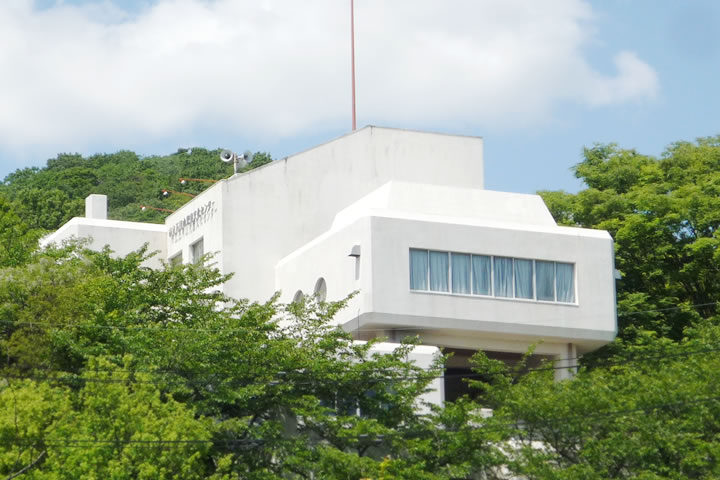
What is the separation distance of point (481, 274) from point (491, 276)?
13.6 inches

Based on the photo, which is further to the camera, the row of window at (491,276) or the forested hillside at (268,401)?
the row of window at (491,276)

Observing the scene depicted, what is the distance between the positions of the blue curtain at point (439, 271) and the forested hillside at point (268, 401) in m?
5.79

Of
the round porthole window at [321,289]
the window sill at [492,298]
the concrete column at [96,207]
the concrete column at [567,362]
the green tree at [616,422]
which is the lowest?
the green tree at [616,422]

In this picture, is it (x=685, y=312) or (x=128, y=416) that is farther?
(x=685, y=312)

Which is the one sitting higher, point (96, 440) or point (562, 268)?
point (562, 268)

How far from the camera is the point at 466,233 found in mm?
46562

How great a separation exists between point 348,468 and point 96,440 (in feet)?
20.2

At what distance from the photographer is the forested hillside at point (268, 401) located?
108ft

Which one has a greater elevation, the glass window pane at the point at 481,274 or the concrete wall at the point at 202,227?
the concrete wall at the point at 202,227

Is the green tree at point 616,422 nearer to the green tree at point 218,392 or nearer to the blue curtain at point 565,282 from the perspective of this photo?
the green tree at point 218,392

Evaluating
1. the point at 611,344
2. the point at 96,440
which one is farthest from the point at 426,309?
the point at 96,440

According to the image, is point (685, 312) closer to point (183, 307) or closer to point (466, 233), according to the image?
point (466, 233)

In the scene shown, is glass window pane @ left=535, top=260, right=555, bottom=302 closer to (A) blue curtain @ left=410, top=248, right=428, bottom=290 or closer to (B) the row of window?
(B) the row of window

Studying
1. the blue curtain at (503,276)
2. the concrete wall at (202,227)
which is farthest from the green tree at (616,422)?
the concrete wall at (202,227)
